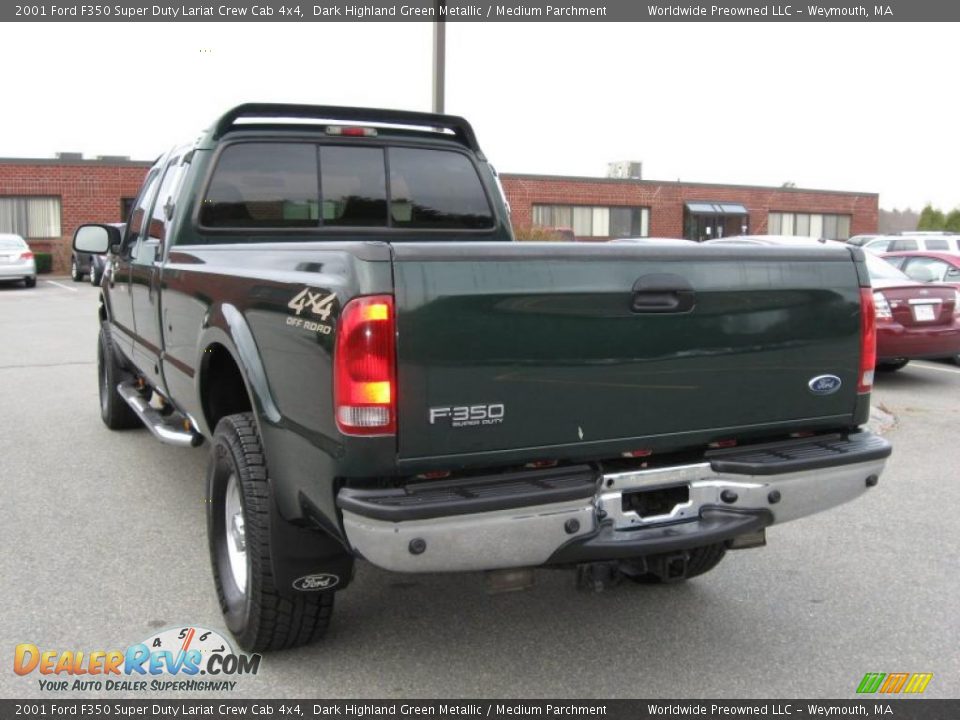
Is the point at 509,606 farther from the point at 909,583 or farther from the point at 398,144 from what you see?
the point at 398,144

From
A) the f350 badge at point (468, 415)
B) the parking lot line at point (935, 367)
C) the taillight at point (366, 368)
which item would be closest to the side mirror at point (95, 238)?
the taillight at point (366, 368)

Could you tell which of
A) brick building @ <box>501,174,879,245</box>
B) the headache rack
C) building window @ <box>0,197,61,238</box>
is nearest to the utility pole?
the headache rack

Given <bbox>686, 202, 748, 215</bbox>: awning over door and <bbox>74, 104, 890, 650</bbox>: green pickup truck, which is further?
<bbox>686, 202, 748, 215</bbox>: awning over door

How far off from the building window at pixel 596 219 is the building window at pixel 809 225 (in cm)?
694

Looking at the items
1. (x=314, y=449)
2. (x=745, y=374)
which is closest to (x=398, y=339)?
(x=314, y=449)

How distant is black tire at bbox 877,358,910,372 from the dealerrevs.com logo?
9.13m

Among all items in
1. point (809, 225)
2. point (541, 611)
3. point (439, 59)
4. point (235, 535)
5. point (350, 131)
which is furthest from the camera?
point (809, 225)

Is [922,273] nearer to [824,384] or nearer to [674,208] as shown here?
[824,384]

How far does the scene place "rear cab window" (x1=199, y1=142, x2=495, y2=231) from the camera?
189 inches

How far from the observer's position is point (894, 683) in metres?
3.42

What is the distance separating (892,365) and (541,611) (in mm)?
8617

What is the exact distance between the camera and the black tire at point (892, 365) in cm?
1078

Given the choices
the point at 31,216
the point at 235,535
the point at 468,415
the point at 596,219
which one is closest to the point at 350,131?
the point at 235,535

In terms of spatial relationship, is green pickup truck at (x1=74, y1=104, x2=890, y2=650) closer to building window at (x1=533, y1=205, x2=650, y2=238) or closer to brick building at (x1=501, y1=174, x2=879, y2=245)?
brick building at (x1=501, y1=174, x2=879, y2=245)
